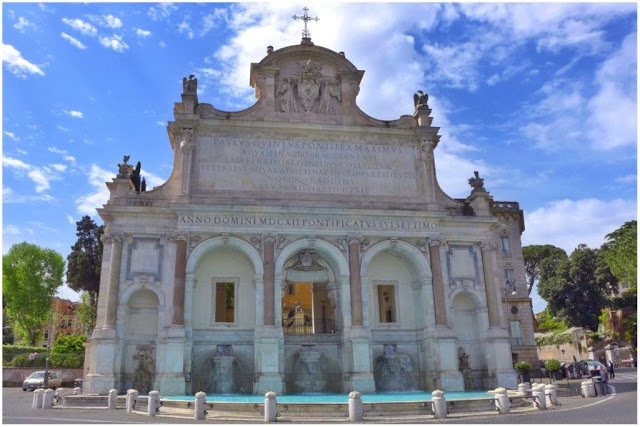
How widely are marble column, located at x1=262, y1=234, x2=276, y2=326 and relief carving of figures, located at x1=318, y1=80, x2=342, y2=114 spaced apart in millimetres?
8456

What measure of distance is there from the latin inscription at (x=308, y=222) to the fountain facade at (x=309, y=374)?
21.6 feet

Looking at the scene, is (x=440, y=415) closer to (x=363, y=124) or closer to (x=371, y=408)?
(x=371, y=408)

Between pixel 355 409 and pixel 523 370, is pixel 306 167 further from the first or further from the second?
pixel 523 370

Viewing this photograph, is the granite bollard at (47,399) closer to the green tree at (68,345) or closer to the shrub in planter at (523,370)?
the shrub in planter at (523,370)

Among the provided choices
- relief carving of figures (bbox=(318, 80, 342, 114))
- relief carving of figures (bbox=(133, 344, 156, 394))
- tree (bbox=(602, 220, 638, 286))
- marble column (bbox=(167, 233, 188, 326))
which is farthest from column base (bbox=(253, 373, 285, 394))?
tree (bbox=(602, 220, 638, 286))

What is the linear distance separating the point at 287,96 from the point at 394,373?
16.3 meters

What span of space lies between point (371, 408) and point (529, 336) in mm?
30238

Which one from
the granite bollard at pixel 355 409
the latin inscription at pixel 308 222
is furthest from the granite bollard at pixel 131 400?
the latin inscription at pixel 308 222

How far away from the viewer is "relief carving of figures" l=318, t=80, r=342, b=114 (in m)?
30.4

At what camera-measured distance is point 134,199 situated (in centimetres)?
2745

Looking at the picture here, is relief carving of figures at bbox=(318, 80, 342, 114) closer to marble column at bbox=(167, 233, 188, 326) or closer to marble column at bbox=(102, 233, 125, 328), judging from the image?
marble column at bbox=(167, 233, 188, 326)

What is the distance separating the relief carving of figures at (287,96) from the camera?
30000mm

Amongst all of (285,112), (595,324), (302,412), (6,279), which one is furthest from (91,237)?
(595,324)

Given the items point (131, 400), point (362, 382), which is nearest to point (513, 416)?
point (362, 382)
